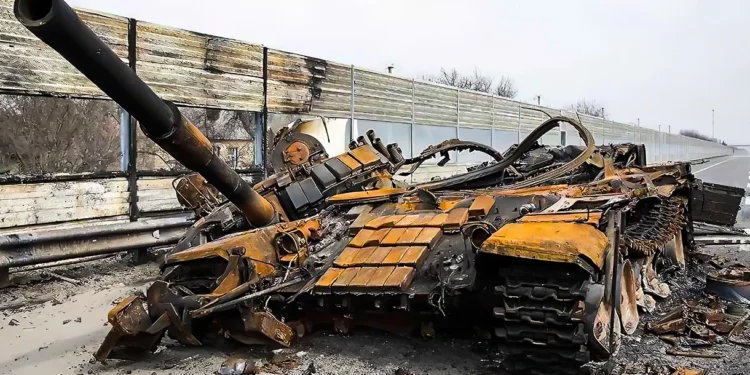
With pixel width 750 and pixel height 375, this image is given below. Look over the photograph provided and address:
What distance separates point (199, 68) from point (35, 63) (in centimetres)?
276

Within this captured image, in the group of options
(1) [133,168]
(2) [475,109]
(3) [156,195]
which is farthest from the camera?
(2) [475,109]

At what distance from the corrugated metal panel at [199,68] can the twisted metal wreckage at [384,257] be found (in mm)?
3825

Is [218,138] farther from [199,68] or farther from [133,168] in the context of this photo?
[133,168]

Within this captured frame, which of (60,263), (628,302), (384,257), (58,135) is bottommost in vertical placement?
(60,263)

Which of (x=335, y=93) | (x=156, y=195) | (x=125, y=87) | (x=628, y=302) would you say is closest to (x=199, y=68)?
(x=156, y=195)

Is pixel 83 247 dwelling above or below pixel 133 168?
below

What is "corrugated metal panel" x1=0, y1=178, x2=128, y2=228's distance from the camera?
27.0 feet

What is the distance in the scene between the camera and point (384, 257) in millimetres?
4938

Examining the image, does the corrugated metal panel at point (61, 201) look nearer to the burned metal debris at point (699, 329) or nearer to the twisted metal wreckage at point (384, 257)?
the twisted metal wreckage at point (384, 257)

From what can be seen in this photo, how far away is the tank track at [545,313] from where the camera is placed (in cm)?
404

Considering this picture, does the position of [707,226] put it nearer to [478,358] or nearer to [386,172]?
[386,172]

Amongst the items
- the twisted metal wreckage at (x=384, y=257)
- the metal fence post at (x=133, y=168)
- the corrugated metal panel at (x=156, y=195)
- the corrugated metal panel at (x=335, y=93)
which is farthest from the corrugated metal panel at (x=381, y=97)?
the twisted metal wreckage at (x=384, y=257)

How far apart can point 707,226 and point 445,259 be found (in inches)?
403

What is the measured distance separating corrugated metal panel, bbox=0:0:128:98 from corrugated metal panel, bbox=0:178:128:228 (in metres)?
1.23
